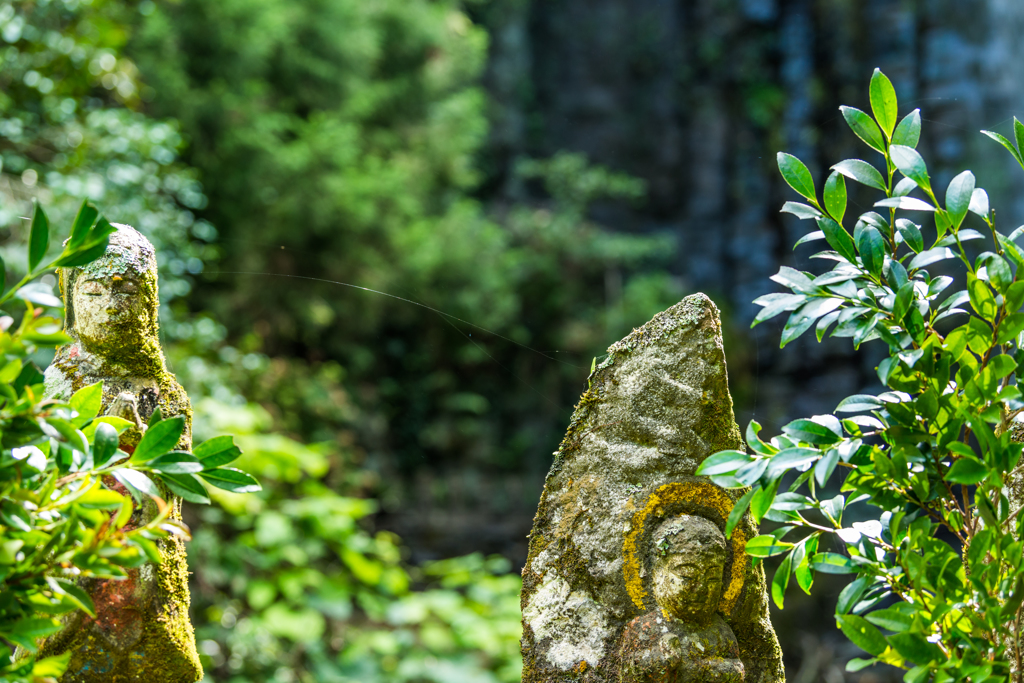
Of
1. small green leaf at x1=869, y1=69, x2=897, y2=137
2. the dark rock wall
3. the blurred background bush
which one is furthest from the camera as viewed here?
the dark rock wall

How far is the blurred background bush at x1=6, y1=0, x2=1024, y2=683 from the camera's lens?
6.20ft

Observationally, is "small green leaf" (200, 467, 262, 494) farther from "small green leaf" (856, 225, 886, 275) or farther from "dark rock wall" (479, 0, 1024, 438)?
"dark rock wall" (479, 0, 1024, 438)

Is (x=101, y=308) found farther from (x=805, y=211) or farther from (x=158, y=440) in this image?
(x=805, y=211)

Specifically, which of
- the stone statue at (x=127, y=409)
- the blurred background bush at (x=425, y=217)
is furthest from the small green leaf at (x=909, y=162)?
the blurred background bush at (x=425, y=217)

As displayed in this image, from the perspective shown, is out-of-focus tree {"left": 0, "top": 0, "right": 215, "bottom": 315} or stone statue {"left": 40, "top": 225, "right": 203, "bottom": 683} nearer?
stone statue {"left": 40, "top": 225, "right": 203, "bottom": 683}

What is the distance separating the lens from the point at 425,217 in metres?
3.38

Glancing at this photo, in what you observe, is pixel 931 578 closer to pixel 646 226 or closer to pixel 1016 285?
pixel 1016 285

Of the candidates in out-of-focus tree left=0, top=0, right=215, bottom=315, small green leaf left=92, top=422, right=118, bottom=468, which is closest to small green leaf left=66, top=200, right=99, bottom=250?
small green leaf left=92, top=422, right=118, bottom=468

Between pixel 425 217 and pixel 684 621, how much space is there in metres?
2.94

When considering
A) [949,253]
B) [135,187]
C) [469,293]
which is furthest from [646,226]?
[949,253]

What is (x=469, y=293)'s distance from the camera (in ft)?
10.9

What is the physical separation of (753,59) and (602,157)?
102 centimetres

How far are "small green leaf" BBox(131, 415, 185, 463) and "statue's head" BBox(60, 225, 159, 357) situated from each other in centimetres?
22

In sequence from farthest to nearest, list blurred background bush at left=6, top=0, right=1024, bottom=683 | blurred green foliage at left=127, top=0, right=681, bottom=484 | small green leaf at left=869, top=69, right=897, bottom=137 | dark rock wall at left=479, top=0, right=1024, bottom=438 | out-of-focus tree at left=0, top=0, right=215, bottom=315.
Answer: dark rock wall at left=479, top=0, right=1024, bottom=438 < blurred green foliage at left=127, top=0, right=681, bottom=484 < blurred background bush at left=6, top=0, right=1024, bottom=683 < out-of-focus tree at left=0, top=0, right=215, bottom=315 < small green leaf at left=869, top=69, right=897, bottom=137
